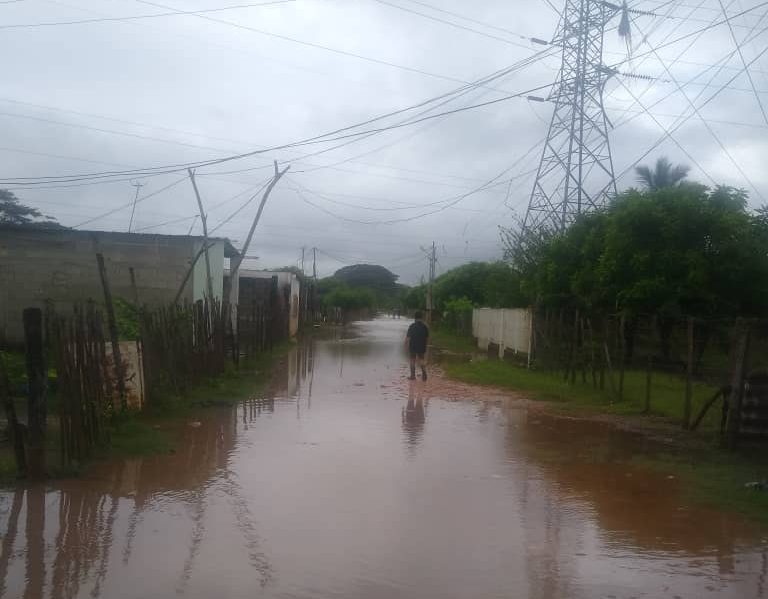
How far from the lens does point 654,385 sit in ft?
57.1

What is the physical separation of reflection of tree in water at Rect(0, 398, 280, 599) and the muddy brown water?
0.02 m

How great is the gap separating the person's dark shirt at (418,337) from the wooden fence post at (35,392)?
39.2ft

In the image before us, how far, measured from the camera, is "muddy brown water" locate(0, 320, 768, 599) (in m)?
5.77

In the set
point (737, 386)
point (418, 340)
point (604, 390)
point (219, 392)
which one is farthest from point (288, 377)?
point (737, 386)

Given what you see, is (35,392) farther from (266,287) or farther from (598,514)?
(266,287)

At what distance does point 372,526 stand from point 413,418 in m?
6.62

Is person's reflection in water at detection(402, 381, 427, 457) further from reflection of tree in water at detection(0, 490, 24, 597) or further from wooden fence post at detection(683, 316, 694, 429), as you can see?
reflection of tree in water at detection(0, 490, 24, 597)

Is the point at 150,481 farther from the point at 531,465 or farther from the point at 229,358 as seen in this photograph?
the point at 229,358

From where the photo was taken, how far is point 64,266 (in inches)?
806

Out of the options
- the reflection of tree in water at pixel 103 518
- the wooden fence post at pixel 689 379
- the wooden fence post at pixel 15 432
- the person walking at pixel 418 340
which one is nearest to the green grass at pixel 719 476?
the wooden fence post at pixel 689 379

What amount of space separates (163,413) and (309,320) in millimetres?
43238

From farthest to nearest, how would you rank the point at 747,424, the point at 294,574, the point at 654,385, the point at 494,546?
the point at 654,385
the point at 747,424
the point at 494,546
the point at 294,574

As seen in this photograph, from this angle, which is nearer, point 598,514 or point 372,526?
point 372,526

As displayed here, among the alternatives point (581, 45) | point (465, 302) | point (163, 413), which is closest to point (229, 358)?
point (163, 413)
